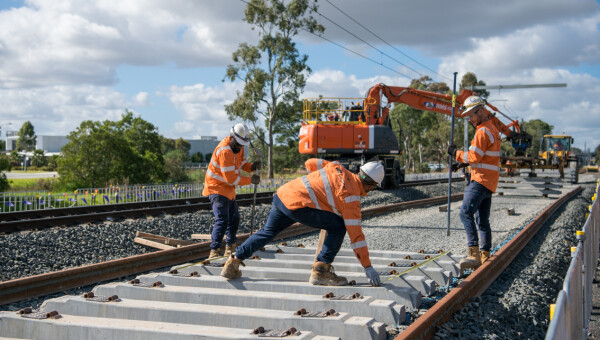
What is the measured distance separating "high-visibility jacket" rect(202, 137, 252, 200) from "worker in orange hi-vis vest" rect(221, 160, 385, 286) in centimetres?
182

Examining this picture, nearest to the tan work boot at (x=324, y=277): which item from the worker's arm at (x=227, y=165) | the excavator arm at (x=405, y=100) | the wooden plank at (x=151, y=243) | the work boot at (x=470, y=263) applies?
the work boot at (x=470, y=263)

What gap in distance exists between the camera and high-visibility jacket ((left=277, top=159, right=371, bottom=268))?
5113 millimetres

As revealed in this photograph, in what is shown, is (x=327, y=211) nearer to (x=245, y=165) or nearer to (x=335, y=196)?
(x=335, y=196)

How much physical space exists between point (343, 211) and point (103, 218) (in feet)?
27.0

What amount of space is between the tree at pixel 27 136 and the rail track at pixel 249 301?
3819 inches

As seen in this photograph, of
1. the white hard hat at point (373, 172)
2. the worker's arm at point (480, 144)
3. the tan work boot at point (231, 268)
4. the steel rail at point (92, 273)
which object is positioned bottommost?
the steel rail at point (92, 273)

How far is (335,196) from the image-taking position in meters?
5.29

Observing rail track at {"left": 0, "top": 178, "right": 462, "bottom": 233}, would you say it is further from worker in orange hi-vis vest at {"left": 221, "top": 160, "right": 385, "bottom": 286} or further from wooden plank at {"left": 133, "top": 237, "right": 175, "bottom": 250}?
worker in orange hi-vis vest at {"left": 221, "top": 160, "right": 385, "bottom": 286}

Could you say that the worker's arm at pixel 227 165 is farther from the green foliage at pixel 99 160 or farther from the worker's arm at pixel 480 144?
the green foliage at pixel 99 160

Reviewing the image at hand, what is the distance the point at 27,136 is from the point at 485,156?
103 metres

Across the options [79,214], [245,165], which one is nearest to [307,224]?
[245,165]

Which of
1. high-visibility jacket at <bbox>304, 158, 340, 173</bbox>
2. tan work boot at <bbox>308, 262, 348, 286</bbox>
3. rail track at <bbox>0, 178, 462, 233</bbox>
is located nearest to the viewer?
tan work boot at <bbox>308, 262, 348, 286</bbox>

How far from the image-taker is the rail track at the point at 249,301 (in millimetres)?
4371

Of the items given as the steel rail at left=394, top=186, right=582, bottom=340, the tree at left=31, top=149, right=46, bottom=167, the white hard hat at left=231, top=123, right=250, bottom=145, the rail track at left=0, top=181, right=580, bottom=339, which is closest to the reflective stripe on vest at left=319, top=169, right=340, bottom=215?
the rail track at left=0, top=181, right=580, bottom=339
